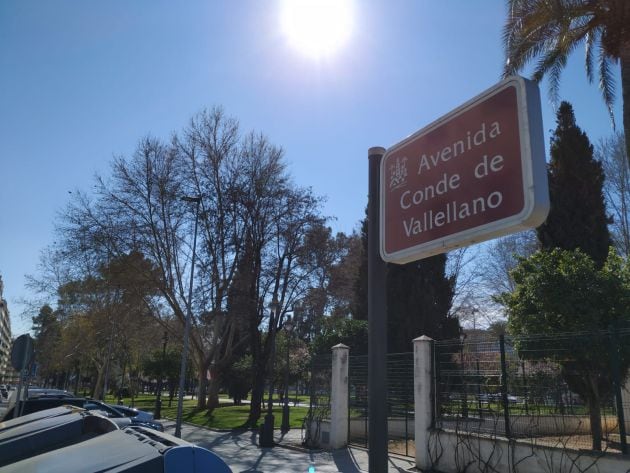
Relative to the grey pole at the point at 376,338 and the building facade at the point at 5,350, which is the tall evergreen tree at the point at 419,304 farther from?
the building facade at the point at 5,350

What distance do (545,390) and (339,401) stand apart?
698 centimetres

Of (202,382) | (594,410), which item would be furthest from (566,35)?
(202,382)

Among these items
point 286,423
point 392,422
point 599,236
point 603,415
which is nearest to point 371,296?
point 603,415

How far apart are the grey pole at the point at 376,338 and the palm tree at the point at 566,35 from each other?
1040cm

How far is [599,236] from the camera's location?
1911 centimetres

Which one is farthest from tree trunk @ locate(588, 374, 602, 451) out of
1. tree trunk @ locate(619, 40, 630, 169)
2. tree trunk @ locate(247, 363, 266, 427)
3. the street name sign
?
tree trunk @ locate(247, 363, 266, 427)

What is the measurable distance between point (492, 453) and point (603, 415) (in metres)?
2.52

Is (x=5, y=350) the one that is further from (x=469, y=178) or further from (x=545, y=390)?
(x=469, y=178)

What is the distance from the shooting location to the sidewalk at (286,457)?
1333cm

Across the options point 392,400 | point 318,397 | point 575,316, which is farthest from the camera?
point 318,397

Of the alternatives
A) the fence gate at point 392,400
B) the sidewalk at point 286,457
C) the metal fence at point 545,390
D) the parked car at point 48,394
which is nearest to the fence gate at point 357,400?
the fence gate at point 392,400

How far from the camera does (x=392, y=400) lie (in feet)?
51.7

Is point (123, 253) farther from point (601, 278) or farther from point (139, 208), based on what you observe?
point (601, 278)

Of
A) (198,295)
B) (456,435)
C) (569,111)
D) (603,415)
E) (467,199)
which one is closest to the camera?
(467,199)
